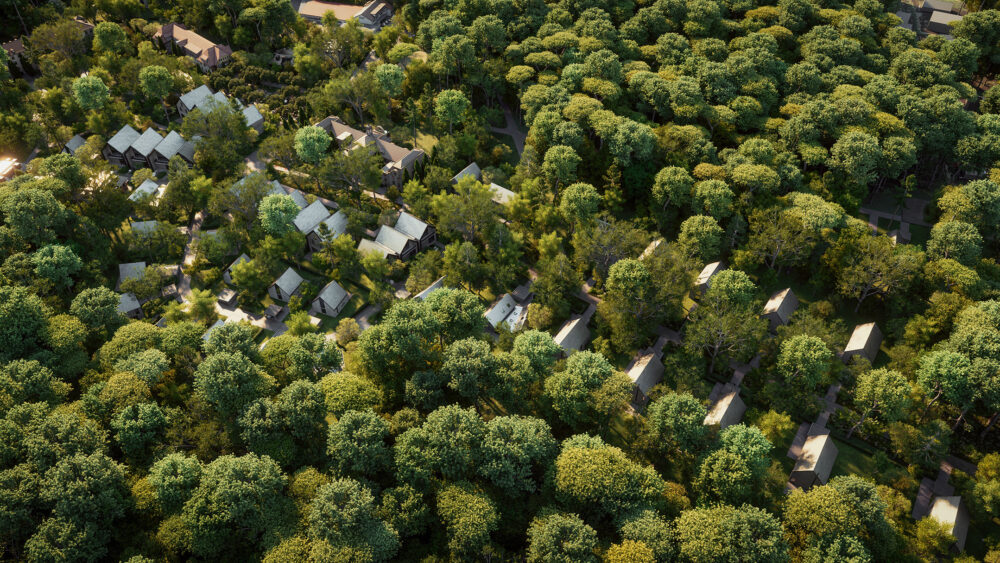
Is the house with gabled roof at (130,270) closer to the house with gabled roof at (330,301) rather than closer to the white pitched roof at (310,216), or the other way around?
the white pitched roof at (310,216)

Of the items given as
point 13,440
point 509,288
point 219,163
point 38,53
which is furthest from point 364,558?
point 38,53

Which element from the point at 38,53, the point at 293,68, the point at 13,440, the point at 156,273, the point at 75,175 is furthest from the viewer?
the point at 293,68

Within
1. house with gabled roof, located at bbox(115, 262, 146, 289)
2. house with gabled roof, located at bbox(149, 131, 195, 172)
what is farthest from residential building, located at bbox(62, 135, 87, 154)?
house with gabled roof, located at bbox(115, 262, 146, 289)

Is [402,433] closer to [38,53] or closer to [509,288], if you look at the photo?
[509,288]

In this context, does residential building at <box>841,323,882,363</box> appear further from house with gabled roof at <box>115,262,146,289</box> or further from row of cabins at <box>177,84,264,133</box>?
row of cabins at <box>177,84,264,133</box>

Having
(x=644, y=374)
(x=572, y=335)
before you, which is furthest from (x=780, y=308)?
(x=572, y=335)

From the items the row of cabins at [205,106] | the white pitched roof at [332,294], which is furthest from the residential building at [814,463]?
the row of cabins at [205,106]
